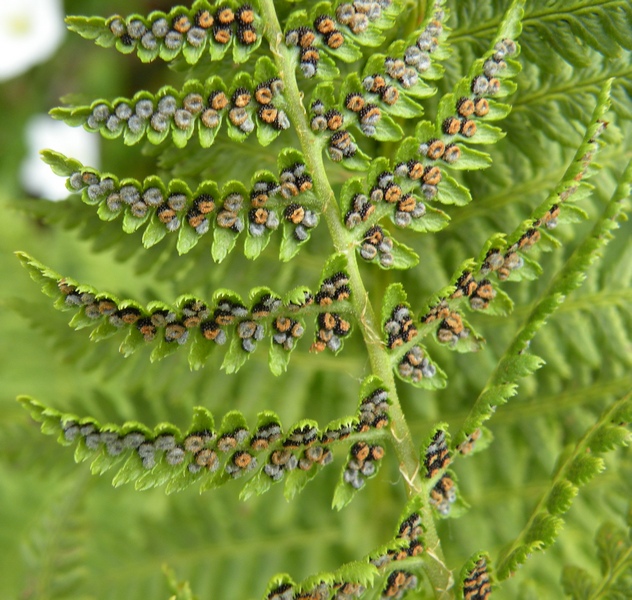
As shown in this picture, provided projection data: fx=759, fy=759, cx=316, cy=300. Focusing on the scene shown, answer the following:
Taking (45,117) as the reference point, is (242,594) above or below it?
below

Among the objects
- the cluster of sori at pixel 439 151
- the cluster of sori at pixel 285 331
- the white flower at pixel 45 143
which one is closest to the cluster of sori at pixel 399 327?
the cluster of sori at pixel 285 331

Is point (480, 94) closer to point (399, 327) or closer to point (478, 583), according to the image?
point (399, 327)

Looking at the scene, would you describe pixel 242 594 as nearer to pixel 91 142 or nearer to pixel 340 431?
pixel 340 431

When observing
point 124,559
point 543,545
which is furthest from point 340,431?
point 124,559

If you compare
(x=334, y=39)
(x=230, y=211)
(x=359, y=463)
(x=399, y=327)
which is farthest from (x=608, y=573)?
(x=334, y=39)

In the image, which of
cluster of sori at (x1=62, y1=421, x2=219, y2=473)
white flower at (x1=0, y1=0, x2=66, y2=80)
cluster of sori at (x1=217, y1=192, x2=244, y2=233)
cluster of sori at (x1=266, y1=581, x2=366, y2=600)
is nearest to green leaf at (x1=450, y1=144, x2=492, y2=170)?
cluster of sori at (x1=217, y1=192, x2=244, y2=233)

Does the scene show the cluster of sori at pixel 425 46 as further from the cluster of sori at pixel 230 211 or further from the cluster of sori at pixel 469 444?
the cluster of sori at pixel 469 444
